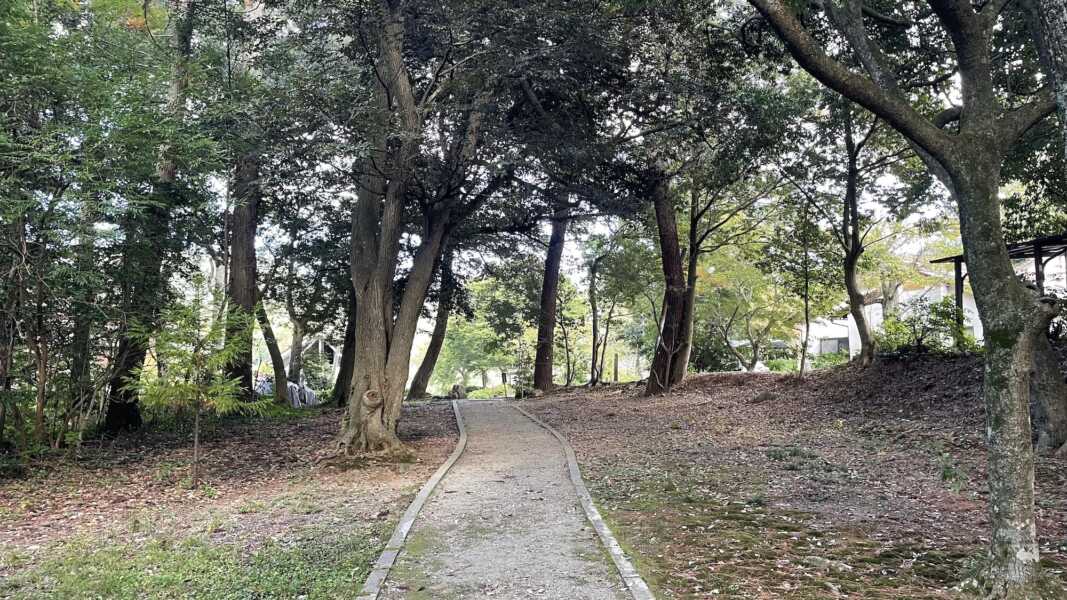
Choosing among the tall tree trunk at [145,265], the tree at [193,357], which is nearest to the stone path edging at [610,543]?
the tree at [193,357]

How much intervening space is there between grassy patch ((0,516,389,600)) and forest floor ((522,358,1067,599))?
7.34 feet

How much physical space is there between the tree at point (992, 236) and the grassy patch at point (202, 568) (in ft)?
13.8

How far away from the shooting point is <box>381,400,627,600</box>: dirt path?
4434 mm

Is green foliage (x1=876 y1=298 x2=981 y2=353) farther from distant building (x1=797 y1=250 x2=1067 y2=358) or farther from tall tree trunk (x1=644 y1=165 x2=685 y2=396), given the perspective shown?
distant building (x1=797 y1=250 x2=1067 y2=358)

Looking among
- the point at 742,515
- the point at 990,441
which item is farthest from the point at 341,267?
the point at 990,441

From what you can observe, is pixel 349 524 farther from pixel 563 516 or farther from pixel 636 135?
pixel 636 135

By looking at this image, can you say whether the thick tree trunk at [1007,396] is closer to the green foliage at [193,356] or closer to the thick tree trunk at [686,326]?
the green foliage at [193,356]

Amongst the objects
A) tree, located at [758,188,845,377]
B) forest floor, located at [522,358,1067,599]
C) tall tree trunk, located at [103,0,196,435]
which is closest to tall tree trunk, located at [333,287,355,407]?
tall tree trunk, located at [103,0,196,435]

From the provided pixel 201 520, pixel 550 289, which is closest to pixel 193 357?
pixel 201 520

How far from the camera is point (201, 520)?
703cm

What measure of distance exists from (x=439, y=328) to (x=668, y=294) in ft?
31.3

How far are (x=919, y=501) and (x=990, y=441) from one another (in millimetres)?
2913

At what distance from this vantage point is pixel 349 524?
21.0ft

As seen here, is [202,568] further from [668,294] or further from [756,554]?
[668,294]
